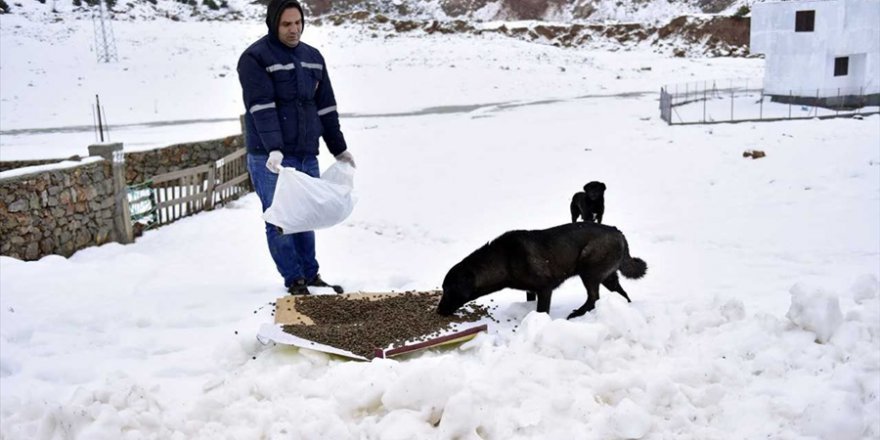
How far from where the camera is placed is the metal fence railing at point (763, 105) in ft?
69.8

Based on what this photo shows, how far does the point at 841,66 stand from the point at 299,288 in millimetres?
25057

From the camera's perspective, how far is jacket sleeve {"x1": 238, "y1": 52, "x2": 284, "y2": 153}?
5.07 m

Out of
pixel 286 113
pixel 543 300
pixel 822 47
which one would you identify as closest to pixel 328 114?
pixel 286 113

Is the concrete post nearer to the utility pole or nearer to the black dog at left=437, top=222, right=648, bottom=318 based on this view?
the black dog at left=437, top=222, right=648, bottom=318

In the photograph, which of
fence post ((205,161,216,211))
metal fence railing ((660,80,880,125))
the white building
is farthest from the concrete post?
the white building

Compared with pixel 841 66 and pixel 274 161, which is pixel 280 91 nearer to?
pixel 274 161

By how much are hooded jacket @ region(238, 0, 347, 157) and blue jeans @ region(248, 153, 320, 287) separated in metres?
0.08

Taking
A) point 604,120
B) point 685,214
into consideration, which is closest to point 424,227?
point 685,214

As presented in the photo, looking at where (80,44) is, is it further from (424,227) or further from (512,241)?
(512,241)

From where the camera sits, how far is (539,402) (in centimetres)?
342

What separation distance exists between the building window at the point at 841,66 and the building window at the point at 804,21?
56.3 inches

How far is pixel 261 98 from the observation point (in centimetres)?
509

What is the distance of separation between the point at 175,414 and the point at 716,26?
52.0 m

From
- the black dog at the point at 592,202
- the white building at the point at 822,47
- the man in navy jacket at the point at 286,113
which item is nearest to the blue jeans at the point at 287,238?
the man in navy jacket at the point at 286,113
